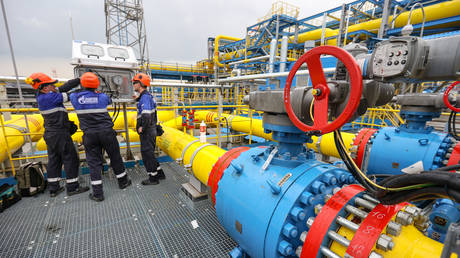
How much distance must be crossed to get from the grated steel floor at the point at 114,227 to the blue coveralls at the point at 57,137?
0.91 ft

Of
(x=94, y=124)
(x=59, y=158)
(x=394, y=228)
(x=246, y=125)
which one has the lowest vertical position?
(x=59, y=158)

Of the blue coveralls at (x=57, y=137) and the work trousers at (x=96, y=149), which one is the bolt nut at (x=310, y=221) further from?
the blue coveralls at (x=57, y=137)

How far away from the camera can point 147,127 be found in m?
3.17

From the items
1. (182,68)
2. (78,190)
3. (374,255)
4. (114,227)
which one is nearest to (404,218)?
(374,255)

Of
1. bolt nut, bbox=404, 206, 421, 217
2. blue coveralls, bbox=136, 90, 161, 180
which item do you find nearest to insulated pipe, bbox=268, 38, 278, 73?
blue coveralls, bbox=136, 90, 161, 180

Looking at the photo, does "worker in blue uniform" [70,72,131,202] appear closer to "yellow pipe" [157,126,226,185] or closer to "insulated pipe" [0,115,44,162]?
"yellow pipe" [157,126,226,185]

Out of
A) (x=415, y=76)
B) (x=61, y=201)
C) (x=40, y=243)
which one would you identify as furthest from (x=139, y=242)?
(x=415, y=76)

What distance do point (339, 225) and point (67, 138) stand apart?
11.3 feet

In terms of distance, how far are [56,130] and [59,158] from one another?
0.43 meters

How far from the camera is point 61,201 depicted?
271cm

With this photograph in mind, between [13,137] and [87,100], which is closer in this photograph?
[87,100]

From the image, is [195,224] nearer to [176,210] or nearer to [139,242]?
[176,210]

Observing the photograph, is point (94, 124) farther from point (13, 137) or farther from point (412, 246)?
point (412, 246)

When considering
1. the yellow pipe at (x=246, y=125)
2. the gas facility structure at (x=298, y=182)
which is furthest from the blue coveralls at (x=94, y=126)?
the yellow pipe at (x=246, y=125)
